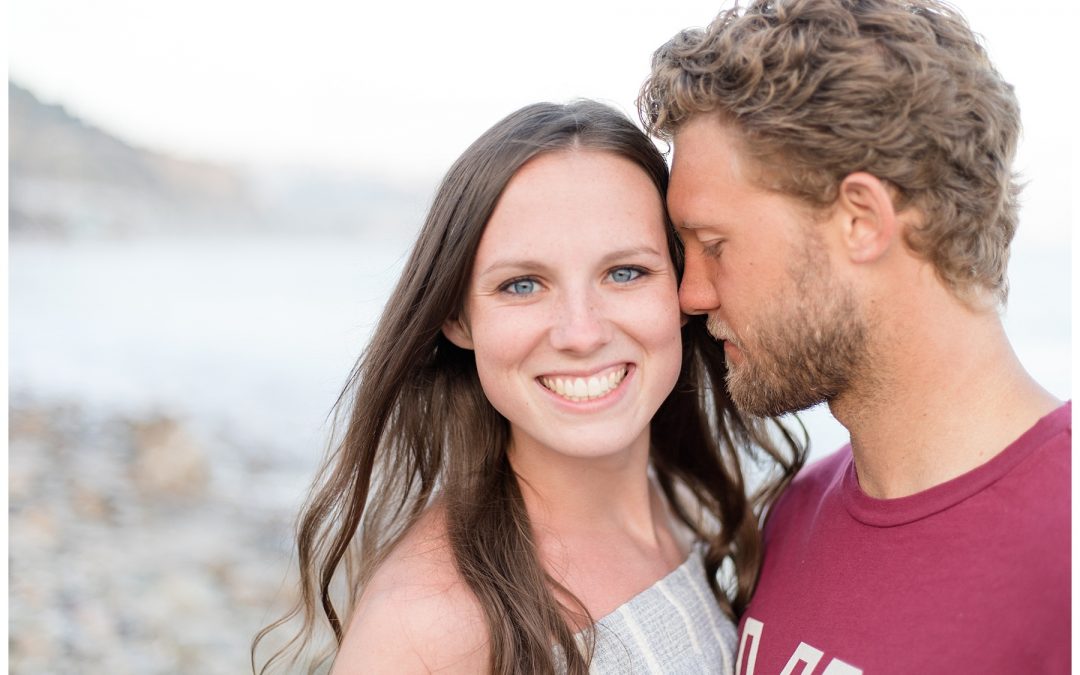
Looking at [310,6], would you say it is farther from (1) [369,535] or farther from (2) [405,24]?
(1) [369,535]

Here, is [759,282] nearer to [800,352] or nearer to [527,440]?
[800,352]

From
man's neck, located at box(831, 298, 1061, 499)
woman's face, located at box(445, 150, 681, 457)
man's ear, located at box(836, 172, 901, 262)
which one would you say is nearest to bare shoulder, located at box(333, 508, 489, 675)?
woman's face, located at box(445, 150, 681, 457)

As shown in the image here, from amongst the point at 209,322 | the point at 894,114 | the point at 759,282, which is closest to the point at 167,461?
the point at 209,322

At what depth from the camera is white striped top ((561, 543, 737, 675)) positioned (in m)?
2.34

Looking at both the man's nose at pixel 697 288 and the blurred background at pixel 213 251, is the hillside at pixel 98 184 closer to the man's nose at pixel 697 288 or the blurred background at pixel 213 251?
the blurred background at pixel 213 251

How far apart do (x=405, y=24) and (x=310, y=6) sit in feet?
4.67

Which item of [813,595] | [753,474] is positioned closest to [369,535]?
[813,595]

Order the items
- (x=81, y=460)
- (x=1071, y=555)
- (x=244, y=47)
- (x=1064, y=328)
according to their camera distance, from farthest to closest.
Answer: (x=244, y=47), (x=81, y=460), (x=1064, y=328), (x=1071, y=555)

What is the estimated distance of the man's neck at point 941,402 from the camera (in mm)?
2111

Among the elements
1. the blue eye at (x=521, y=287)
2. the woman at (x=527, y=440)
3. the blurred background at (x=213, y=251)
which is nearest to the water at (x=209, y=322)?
the blurred background at (x=213, y=251)

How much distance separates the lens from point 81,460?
9086mm

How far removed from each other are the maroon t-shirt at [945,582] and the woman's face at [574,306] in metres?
0.54

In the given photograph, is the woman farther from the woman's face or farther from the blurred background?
the blurred background

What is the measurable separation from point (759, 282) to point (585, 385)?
0.45 meters
